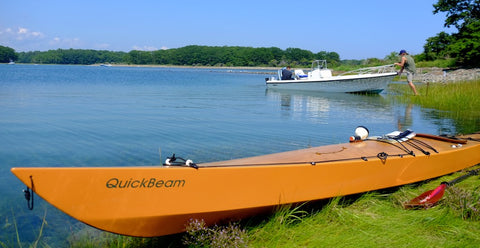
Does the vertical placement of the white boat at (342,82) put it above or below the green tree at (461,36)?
below

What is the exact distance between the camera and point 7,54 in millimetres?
131625

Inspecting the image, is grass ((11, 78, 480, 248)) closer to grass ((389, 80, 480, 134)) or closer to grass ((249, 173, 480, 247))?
grass ((249, 173, 480, 247))

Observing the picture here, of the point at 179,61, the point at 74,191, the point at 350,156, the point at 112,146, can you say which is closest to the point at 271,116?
the point at 112,146

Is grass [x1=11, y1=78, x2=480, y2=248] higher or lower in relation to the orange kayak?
lower

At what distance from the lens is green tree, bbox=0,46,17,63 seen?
129250mm

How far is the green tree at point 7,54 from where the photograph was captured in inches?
5089

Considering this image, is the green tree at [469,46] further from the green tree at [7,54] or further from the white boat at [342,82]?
the green tree at [7,54]

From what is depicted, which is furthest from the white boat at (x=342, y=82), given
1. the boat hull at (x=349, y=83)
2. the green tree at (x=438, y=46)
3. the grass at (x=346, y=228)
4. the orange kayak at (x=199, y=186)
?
the grass at (x=346, y=228)

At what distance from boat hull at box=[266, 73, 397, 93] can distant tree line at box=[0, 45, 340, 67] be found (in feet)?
413

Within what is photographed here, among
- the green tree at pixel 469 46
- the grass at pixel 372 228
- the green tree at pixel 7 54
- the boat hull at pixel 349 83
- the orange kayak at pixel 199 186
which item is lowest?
the grass at pixel 372 228

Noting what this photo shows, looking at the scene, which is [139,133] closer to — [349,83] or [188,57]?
[349,83]

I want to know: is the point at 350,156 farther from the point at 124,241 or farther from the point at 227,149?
the point at 227,149

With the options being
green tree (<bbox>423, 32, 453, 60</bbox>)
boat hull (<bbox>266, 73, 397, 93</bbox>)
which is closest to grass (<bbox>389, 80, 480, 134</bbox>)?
boat hull (<bbox>266, 73, 397, 93</bbox>)

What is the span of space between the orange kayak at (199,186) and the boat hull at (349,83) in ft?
62.4
